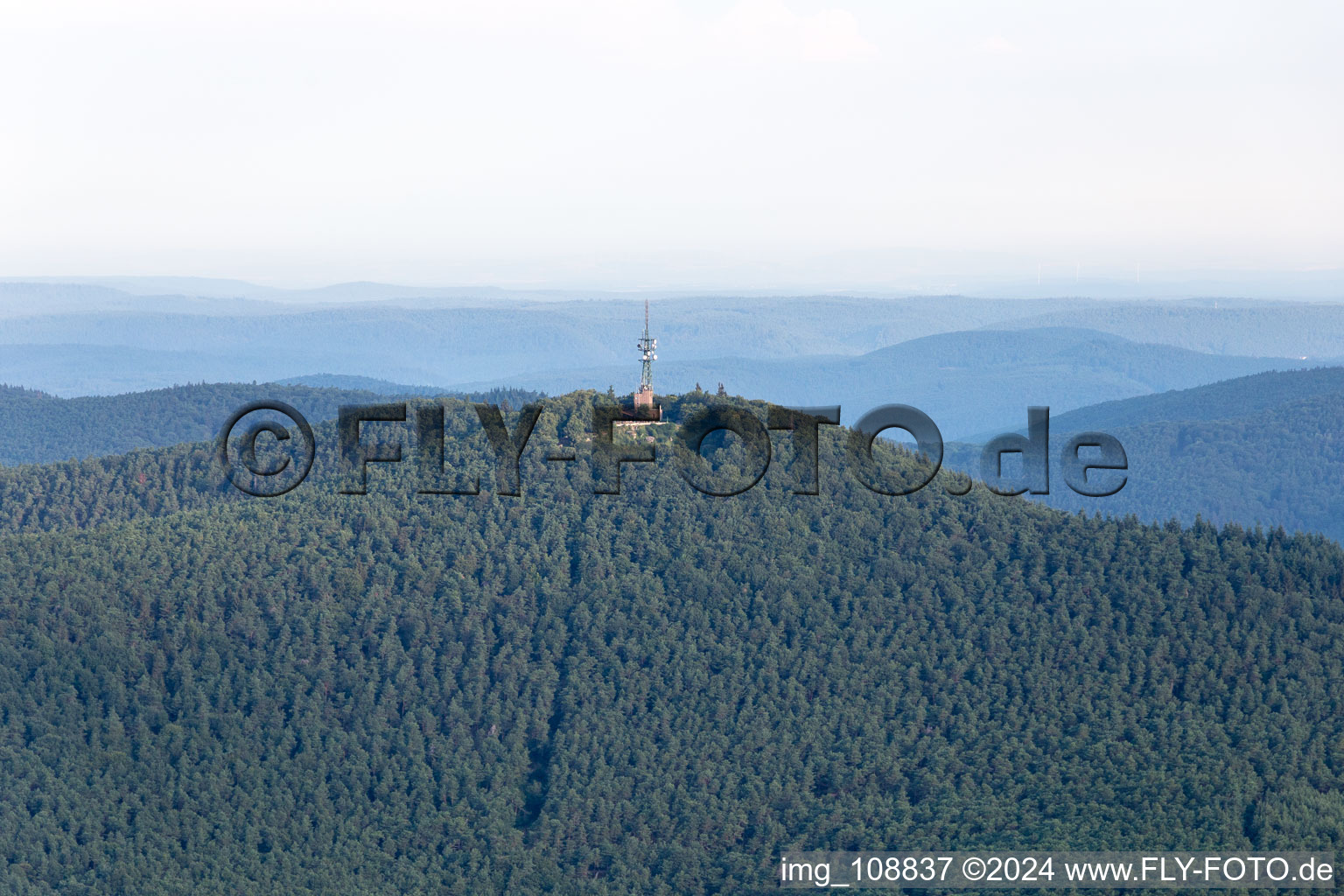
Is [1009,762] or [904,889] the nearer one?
[904,889]

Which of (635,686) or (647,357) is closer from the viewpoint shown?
(635,686)

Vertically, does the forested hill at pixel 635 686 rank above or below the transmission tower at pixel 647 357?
below

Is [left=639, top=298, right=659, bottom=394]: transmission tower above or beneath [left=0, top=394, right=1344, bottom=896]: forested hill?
above

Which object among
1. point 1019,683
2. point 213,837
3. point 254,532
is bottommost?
point 213,837

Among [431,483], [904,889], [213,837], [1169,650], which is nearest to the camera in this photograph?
[904,889]

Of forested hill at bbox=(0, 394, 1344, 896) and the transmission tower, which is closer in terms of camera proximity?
forested hill at bbox=(0, 394, 1344, 896)

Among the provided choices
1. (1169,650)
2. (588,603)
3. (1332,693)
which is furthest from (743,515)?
(1332,693)

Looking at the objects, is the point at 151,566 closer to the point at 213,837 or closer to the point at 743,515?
the point at 213,837

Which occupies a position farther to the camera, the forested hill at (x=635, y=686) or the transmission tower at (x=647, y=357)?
the transmission tower at (x=647, y=357)
